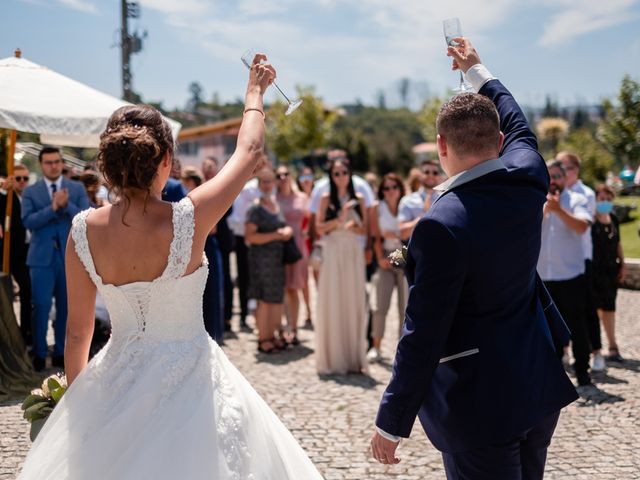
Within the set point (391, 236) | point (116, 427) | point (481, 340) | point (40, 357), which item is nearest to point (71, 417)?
point (116, 427)

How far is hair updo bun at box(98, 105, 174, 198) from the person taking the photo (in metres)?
2.46

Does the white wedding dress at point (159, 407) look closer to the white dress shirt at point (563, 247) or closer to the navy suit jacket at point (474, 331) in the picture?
the navy suit jacket at point (474, 331)

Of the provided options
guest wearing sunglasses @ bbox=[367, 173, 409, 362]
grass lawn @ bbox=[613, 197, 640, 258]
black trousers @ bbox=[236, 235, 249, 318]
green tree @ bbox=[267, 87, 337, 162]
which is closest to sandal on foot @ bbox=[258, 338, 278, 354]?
guest wearing sunglasses @ bbox=[367, 173, 409, 362]

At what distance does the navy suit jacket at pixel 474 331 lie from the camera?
2375mm

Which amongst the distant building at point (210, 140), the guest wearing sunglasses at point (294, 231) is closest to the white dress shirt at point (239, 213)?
the guest wearing sunglasses at point (294, 231)

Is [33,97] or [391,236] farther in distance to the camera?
[391,236]

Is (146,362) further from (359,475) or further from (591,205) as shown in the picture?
(591,205)

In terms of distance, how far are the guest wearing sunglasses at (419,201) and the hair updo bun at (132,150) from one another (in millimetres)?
5321

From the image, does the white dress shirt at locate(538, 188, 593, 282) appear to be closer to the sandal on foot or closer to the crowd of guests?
the crowd of guests

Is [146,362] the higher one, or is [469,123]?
[469,123]

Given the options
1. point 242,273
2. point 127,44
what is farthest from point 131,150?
point 127,44

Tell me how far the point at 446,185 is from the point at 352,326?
17.2ft

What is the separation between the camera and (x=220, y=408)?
8.44 ft

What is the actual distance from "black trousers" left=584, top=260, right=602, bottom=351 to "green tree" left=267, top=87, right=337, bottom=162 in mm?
51594
